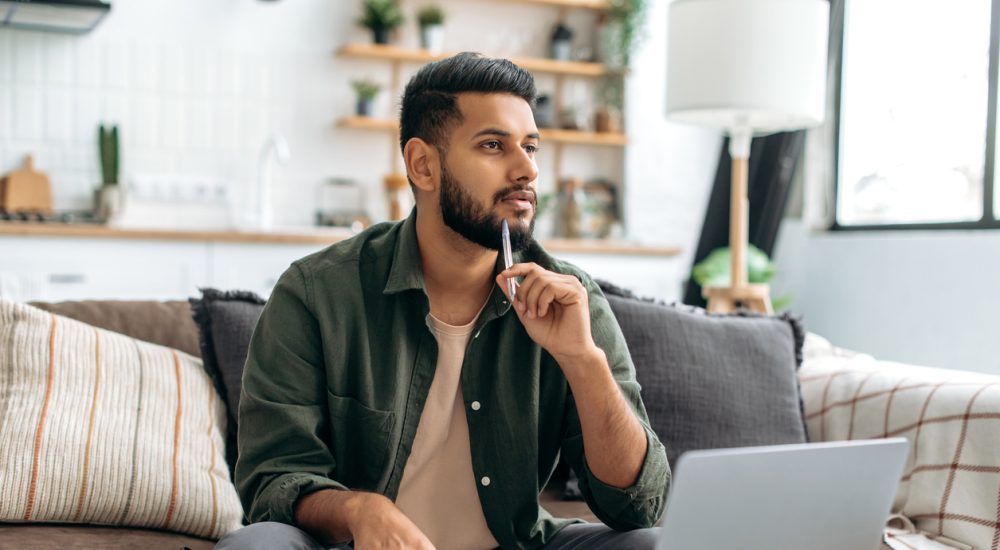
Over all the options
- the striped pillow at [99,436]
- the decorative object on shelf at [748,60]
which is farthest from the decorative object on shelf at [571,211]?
the striped pillow at [99,436]

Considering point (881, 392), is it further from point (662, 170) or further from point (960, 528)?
point (662, 170)

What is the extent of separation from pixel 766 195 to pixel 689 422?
2912mm

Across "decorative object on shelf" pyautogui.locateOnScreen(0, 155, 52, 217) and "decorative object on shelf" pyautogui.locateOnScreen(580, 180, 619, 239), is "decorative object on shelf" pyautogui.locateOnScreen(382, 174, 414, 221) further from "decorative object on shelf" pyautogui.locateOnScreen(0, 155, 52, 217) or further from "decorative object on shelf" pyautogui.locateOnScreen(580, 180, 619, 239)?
"decorative object on shelf" pyautogui.locateOnScreen(0, 155, 52, 217)

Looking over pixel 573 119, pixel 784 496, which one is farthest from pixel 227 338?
pixel 573 119

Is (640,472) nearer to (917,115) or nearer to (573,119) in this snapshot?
(917,115)

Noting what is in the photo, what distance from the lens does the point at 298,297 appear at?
1.62m

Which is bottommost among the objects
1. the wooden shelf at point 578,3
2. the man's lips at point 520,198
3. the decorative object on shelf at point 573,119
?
the man's lips at point 520,198

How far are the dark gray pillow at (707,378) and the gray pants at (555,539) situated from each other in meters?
0.50

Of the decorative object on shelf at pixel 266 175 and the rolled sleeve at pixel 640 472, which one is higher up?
the decorative object on shelf at pixel 266 175

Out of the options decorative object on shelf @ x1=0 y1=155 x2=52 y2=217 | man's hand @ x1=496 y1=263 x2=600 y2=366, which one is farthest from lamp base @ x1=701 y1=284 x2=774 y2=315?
decorative object on shelf @ x1=0 y1=155 x2=52 y2=217

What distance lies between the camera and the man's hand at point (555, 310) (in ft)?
4.85

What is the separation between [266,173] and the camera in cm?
A: 454

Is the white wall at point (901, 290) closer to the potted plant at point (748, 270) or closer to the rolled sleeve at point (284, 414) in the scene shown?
the potted plant at point (748, 270)

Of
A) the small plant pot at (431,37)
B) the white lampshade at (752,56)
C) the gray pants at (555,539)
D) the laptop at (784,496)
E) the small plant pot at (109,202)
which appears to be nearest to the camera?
the laptop at (784,496)
